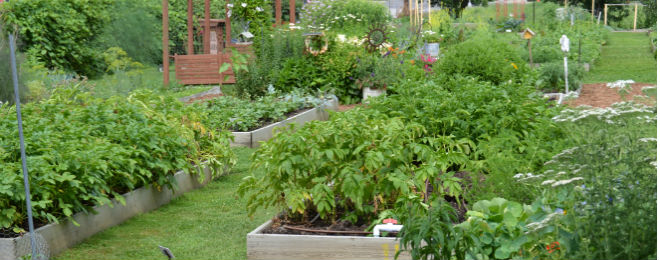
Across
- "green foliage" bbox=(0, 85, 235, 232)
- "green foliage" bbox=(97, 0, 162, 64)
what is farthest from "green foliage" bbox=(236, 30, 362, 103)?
"green foliage" bbox=(97, 0, 162, 64)

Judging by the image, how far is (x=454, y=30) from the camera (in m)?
20.5

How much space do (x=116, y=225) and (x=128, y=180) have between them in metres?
0.35

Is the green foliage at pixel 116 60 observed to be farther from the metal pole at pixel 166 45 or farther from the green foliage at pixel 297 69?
the green foliage at pixel 297 69

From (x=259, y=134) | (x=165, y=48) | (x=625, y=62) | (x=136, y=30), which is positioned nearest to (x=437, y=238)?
(x=259, y=134)

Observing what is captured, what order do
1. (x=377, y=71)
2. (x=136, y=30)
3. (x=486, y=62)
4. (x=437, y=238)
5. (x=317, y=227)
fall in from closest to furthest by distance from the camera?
1. (x=437, y=238)
2. (x=317, y=227)
3. (x=486, y=62)
4. (x=377, y=71)
5. (x=136, y=30)

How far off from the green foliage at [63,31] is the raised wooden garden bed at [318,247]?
10298 millimetres

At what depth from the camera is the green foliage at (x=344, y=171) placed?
4.83 m

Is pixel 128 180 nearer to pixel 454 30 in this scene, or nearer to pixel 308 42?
pixel 308 42

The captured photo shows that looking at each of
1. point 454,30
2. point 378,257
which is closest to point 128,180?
point 378,257

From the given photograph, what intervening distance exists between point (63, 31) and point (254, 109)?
24.0 feet

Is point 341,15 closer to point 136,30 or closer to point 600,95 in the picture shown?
point 136,30

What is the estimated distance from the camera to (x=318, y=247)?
471 centimetres

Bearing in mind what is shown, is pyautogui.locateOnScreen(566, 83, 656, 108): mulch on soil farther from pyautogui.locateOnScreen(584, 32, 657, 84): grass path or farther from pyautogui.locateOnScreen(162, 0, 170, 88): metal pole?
pyautogui.locateOnScreen(162, 0, 170, 88): metal pole

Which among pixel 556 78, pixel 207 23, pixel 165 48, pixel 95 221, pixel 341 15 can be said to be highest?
pixel 341 15
